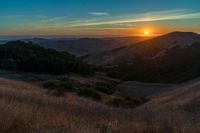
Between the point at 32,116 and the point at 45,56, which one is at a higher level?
the point at 32,116

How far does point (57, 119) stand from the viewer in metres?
6.42

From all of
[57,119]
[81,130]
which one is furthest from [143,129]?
[57,119]

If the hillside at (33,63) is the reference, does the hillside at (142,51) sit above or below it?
below

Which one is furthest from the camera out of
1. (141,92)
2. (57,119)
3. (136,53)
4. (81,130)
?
(136,53)

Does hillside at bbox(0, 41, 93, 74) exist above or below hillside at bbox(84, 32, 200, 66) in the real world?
above

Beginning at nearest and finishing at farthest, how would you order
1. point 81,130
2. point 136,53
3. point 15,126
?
1. point 81,130
2. point 15,126
3. point 136,53

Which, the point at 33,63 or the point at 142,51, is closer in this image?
the point at 33,63

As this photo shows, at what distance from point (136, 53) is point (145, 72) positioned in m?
54.0

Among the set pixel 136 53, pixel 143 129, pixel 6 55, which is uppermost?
pixel 143 129

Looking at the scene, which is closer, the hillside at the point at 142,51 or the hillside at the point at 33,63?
the hillside at the point at 33,63

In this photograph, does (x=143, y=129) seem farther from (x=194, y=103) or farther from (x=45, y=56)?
(x=45, y=56)

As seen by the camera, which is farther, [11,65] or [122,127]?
[11,65]

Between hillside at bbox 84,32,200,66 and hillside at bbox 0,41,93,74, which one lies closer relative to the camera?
hillside at bbox 0,41,93,74

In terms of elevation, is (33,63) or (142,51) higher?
(33,63)
